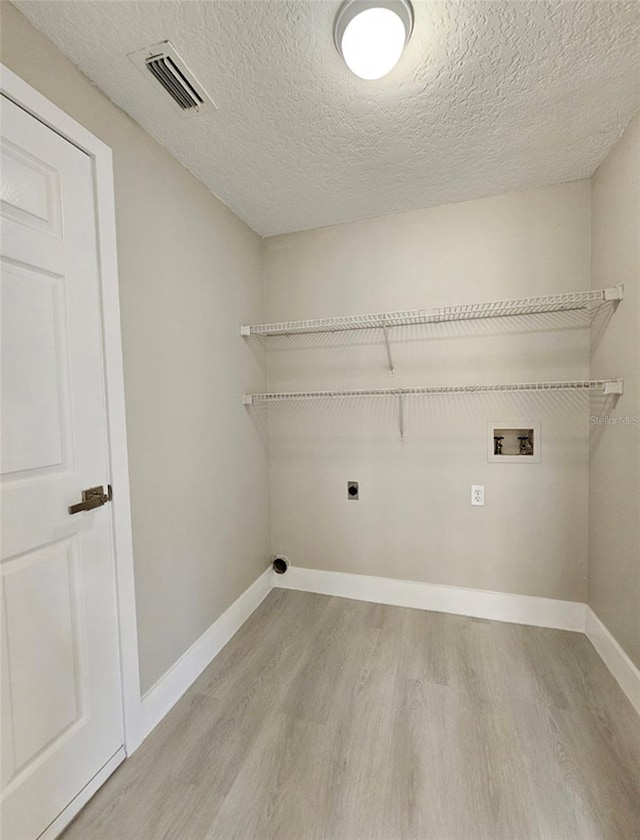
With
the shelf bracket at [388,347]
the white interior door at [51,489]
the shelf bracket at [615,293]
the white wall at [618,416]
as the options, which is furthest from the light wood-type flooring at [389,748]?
the shelf bracket at [615,293]

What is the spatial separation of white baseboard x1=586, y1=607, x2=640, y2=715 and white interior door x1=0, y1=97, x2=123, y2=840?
6.60 ft

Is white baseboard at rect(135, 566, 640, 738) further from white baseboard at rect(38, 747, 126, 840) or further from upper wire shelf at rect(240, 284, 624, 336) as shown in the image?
upper wire shelf at rect(240, 284, 624, 336)

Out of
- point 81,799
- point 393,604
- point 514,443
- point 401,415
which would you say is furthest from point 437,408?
Answer: point 81,799

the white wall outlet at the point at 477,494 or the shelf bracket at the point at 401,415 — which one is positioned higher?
the shelf bracket at the point at 401,415

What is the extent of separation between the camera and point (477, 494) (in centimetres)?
212

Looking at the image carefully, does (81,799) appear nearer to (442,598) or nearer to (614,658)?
(442,598)

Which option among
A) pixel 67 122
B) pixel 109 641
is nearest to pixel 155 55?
pixel 67 122

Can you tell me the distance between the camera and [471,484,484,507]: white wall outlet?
2.12m

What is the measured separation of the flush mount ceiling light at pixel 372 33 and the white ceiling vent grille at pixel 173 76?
503mm

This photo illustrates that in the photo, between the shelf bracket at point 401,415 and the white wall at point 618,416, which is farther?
the shelf bracket at point 401,415

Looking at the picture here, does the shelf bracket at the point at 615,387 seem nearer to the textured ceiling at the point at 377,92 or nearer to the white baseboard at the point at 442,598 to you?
the textured ceiling at the point at 377,92

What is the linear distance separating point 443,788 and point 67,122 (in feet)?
8.04

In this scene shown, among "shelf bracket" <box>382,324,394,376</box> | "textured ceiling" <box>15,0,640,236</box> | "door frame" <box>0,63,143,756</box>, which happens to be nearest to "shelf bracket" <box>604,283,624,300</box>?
"textured ceiling" <box>15,0,640,236</box>

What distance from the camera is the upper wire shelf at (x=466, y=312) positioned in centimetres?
167
